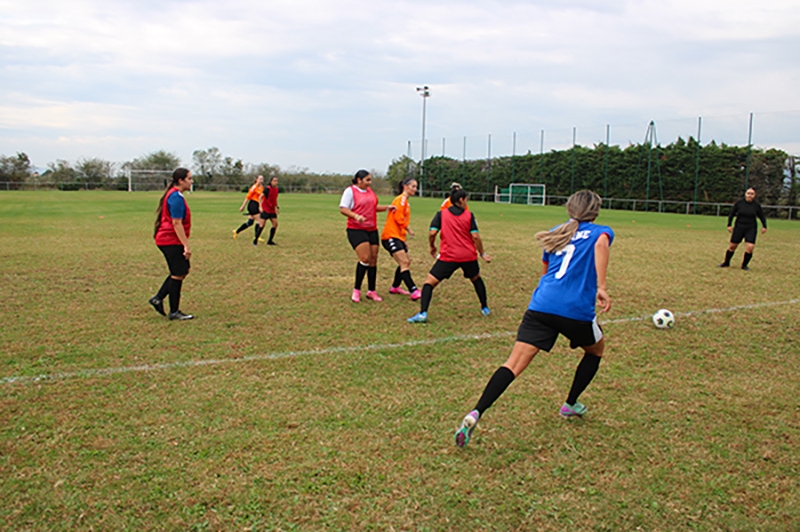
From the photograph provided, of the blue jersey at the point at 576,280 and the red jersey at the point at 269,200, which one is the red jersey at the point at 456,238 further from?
the red jersey at the point at 269,200

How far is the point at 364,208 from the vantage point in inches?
331

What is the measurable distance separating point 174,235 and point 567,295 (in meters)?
4.92

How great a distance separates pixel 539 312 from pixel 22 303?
23.4 ft

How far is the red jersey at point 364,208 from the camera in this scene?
330 inches

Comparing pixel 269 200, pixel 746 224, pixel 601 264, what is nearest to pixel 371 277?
pixel 601 264

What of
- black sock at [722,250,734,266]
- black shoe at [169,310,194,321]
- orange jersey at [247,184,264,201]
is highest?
orange jersey at [247,184,264,201]

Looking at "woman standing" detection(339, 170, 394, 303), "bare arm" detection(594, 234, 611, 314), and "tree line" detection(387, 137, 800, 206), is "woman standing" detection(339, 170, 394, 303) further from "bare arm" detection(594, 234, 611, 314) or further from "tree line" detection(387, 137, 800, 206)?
"tree line" detection(387, 137, 800, 206)

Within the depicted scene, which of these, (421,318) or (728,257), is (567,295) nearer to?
(421,318)

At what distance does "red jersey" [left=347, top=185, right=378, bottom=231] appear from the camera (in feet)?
27.5

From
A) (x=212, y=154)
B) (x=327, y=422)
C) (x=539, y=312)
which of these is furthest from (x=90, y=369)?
(x=212, y=154)

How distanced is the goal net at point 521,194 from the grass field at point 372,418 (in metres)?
40.4

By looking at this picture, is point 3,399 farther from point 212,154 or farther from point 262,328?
point 212,154

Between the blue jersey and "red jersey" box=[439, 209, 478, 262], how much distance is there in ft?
11.2

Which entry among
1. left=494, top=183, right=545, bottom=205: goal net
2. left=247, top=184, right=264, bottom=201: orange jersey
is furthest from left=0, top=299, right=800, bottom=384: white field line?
left=494, top=183, right=545, bottom=205: goal net
